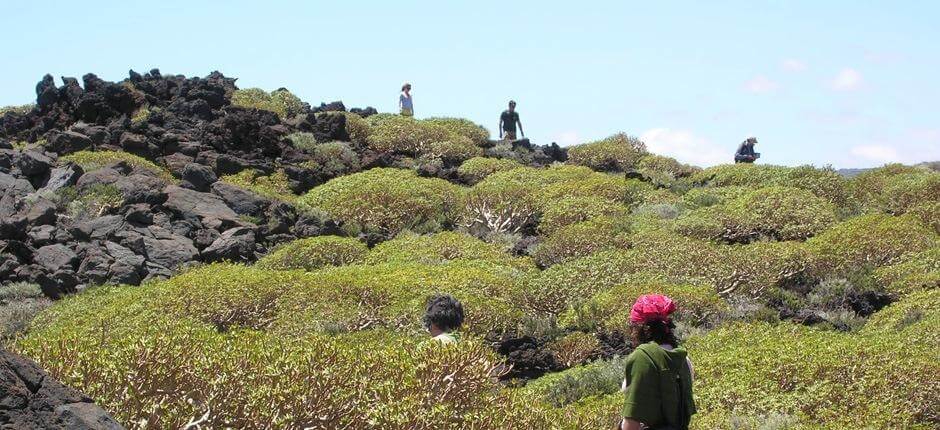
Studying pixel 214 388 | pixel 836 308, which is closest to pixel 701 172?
pixel 836 308

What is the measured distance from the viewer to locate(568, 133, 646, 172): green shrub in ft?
121

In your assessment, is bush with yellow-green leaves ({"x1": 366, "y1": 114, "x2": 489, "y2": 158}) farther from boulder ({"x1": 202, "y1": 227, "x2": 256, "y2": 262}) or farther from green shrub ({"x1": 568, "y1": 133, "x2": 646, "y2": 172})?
boulder ({"x1": 202, "y1": 227, "x2": 256, "y2": 262})

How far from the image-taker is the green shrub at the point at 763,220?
23.4 metres

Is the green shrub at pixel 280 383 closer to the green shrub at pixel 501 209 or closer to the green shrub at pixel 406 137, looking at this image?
the green shrub at pixel 501 209

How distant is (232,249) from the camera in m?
22.6

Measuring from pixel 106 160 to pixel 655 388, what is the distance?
74.7ft

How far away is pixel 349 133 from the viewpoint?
37250 millimetres

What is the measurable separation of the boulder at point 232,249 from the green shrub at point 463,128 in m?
15.2

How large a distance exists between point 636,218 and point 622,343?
8.80 metres

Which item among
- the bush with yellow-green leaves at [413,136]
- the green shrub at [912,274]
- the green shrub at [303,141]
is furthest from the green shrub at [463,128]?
the green shrub at [912,274]

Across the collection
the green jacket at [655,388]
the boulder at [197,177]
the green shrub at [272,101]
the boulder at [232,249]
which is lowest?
the boulder at [232,249]

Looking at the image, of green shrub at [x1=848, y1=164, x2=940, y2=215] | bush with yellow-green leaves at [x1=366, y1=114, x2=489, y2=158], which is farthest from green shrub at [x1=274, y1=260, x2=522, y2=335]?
bush with yellow-green leaves at [x1=366, y1=114, x2=489, y2=158]

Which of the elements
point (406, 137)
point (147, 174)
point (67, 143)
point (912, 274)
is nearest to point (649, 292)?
point (912, 274)

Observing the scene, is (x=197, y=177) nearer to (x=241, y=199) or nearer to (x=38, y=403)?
(x=241, y=199)
